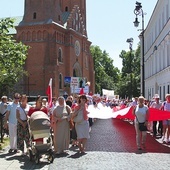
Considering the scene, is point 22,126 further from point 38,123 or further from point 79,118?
point 79,118

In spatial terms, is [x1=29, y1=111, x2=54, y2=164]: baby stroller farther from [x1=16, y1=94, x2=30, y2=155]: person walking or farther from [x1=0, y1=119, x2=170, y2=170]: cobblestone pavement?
[x1=16, y1=94, x2=30, y2=155]: person walking

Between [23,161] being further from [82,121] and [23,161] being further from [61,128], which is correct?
[82,121]

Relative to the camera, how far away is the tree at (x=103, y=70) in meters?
102

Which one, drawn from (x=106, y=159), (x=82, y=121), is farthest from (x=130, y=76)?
(x=106, y=159)

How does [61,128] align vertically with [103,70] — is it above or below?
below

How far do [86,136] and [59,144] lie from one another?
0.93 m

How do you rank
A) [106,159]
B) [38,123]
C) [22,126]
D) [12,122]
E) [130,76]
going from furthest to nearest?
1. [130,76]
2. [12,122]
3. [22,126]
4. [106,159]
5. [38,123]

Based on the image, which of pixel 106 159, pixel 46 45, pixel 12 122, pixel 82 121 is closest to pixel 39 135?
pixel 106 159

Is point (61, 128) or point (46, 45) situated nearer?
point (61, 128)

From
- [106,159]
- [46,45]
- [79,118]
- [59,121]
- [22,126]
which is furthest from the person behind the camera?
[46,45]

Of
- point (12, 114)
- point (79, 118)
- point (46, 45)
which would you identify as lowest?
point (79, 118)

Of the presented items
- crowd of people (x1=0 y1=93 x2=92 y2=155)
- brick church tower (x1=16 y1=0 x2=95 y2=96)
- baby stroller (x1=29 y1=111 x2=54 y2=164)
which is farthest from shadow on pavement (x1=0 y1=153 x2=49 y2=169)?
brick church tower (x1=16 y1=0 x2=95 y2=96)

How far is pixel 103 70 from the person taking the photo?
105m

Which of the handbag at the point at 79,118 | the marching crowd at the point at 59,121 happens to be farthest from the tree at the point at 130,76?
the handbag at the point at 79,118
